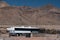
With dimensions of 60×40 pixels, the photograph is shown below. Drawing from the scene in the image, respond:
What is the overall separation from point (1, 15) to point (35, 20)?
29.5ft

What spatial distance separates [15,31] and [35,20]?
26.1m

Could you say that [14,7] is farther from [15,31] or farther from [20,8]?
[15,31]

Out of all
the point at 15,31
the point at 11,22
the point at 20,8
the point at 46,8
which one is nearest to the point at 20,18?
the point at 11,22

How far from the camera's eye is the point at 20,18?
173 feet

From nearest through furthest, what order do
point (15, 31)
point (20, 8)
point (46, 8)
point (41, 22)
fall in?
point (15, 31)
point (41, 22)
point (20, 8)
point (46, 8)

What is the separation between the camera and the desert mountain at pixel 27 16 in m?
51.8

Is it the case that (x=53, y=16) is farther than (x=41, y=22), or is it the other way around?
(x=53, y=16)

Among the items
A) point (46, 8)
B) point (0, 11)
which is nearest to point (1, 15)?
point (0, 11)

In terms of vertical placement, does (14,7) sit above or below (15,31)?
above

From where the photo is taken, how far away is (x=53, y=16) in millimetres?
59312

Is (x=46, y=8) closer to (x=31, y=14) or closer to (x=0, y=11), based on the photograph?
(x=31, y=14)

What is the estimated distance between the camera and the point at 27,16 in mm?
56094

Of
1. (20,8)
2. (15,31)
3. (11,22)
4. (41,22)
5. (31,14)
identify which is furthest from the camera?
(20,8)

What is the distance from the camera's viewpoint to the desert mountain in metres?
51.8
